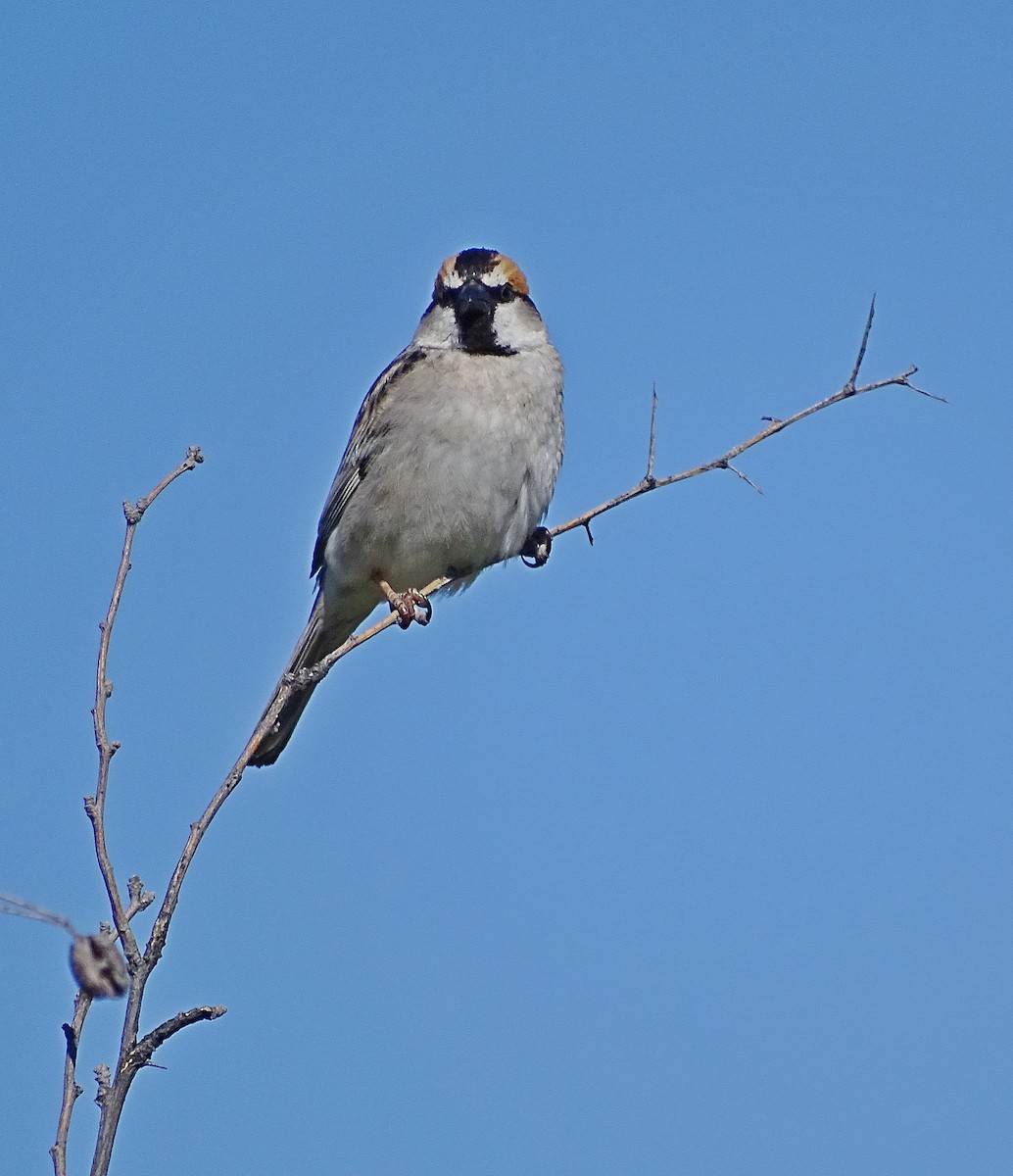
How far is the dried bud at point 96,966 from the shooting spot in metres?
2.56

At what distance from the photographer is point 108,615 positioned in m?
3.23

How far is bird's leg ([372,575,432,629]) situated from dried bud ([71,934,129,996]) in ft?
12.6

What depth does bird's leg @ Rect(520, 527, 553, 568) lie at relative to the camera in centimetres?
686

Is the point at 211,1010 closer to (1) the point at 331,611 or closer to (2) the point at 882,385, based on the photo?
(2) the point at 882,385

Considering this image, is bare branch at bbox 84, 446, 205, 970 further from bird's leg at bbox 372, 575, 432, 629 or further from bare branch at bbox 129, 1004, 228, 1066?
bird's leg at bbox 372, 575, 432, 629

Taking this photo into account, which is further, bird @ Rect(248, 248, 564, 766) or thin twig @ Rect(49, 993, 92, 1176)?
bird @ Rect(248, 248, 564, 766)

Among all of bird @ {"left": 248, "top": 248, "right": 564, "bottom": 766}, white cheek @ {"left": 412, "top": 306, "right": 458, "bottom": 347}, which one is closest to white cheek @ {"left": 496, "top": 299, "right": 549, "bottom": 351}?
bird @ {"left": 248, "top": 248, "right": 564, "bottom": 766}

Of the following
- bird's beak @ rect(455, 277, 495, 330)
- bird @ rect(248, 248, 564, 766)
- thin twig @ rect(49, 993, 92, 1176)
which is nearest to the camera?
thin twig @ rect(49, 993, 92, 1176)

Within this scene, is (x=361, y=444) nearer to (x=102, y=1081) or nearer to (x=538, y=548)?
(x=538, y=548)

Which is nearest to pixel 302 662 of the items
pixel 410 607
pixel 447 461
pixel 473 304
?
pixel 410 607

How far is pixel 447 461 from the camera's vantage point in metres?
6.39

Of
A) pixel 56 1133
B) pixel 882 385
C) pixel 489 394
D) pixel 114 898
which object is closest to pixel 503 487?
pixel 489 394

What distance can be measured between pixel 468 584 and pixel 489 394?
3.27 ft

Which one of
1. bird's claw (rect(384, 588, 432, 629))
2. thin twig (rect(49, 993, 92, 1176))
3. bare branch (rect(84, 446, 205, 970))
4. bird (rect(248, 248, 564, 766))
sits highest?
bird (rect(248, 248, 564, 766))
